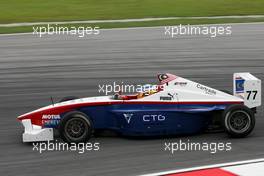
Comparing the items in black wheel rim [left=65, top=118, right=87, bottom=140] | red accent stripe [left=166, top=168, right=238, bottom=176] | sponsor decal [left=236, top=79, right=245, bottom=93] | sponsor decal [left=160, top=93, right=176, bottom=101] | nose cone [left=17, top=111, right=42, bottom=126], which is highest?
sponsor decal [left=236, top=79, right=245, bottom=93]

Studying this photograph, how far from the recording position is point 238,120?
980 cm

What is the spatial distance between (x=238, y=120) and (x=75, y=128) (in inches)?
97.6

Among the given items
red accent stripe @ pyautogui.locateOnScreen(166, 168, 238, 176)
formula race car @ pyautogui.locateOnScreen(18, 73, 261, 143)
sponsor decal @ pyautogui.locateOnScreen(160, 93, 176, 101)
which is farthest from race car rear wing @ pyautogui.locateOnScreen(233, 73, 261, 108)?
red accent stripe @ pyautogui.locateOnScreen(166, 168, 238, 176)

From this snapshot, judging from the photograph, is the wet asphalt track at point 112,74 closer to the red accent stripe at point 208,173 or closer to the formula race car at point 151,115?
the formula race car at point 151,115

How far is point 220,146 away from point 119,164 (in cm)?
165

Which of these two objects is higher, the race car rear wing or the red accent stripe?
the race car rear wing

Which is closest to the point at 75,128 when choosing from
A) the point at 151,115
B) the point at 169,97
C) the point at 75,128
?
the point at 75,128

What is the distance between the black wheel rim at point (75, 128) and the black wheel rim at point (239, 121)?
221cm

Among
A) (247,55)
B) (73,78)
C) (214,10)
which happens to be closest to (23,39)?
(73,78)

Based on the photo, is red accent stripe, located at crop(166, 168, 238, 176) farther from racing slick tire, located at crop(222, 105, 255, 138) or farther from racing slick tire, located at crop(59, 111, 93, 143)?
racing slick tire, located at crop(59, 111, 93, 143)

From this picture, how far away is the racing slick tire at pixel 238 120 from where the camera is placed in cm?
973

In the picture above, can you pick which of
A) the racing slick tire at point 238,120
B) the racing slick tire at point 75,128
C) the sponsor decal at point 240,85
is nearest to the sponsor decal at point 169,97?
the racing slick tire at point 238,120

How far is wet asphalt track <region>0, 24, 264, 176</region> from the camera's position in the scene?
8906mm

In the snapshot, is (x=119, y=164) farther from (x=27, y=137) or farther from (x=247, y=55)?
(x=247, y=55)
